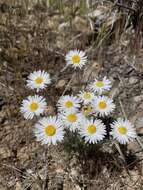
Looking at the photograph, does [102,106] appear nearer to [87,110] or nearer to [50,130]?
[87,110]

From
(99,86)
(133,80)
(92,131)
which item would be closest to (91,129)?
(92,131)

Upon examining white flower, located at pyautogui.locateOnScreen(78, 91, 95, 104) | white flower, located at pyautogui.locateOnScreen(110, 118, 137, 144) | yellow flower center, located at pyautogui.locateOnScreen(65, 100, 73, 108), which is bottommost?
white flower, located at pyautogui.locateOnScreen(110, 118, 137, 144)

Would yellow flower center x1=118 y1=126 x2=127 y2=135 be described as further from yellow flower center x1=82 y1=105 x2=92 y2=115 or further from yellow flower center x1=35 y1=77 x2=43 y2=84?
yellow flower center x1=35 y1=77 x2=43 y2=84

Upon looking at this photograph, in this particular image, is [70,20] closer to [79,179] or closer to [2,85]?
[2,85]

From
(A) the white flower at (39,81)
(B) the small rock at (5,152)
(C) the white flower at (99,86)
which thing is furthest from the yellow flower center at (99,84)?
(B) the small rock at (5,152)

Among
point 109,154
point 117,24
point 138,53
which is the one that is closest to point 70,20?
point 117,24

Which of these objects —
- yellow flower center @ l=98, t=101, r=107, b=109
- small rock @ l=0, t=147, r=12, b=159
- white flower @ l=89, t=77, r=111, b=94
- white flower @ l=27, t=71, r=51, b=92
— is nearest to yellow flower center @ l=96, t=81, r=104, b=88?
white flower @ l=89, t=77, r=111, b=94

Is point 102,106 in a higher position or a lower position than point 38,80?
lower
